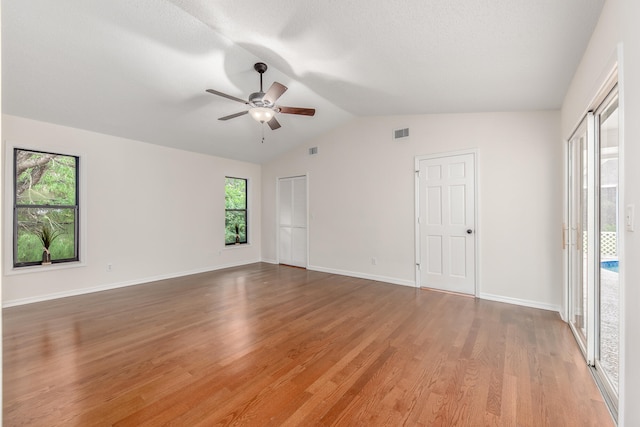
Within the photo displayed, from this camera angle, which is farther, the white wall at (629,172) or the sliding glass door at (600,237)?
the sliding glass door at (600,237)

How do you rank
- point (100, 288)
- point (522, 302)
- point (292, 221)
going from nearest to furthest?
point (522, 302), point (100, 288), point (292, 221)

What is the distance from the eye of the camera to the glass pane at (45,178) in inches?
161

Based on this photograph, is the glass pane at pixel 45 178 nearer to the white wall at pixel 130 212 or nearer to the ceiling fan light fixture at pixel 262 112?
the white wall at pixel 130 212

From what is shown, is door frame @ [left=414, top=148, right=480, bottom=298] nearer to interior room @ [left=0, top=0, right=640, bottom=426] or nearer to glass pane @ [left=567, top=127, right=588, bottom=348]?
interior room @ [left=0, top=0, right=640, bottom=426]

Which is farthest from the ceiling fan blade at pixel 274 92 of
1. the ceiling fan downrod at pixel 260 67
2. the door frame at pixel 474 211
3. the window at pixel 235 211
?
the window at pixel 235 211

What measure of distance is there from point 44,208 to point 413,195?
5400 millimetres

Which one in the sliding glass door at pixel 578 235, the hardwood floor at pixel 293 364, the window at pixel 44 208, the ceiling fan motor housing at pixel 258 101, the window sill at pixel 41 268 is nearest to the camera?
the hardwood floor at pixel 293 364

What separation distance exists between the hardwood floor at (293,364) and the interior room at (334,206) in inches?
0.9

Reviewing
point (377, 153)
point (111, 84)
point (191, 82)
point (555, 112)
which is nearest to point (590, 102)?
point (555, 112)

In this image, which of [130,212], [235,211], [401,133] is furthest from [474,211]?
[130,212]

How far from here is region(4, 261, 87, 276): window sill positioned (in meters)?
3.92

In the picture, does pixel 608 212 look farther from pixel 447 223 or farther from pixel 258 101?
pixel 258 101

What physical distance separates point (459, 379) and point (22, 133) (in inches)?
226

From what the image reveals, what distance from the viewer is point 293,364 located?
2.52 m
